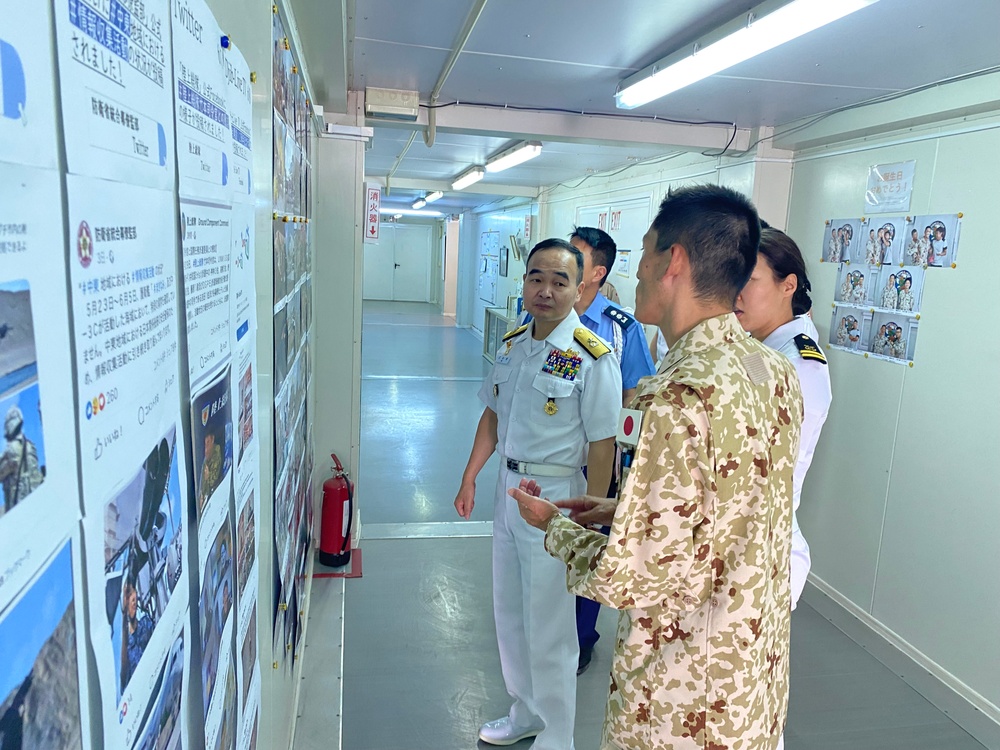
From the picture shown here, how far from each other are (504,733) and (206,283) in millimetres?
2206

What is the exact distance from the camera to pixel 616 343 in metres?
2.89

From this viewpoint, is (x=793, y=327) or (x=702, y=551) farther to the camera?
(x=793, y=327)

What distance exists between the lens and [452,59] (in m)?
2.99

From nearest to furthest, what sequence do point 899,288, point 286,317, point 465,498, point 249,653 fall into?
point 249,653 < point 286,317 < point 465,498 < point 899,288

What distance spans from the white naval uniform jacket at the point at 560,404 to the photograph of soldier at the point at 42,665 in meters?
1.90

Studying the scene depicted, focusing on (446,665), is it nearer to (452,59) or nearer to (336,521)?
(336,521)

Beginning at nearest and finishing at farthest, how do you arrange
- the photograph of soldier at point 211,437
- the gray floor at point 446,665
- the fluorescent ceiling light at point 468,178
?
the photograph of soldier at point 211,437 → the gray floor at point 446,665 → the fluorescent ceiling light at point 468,178

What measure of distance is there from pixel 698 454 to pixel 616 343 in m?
1.69

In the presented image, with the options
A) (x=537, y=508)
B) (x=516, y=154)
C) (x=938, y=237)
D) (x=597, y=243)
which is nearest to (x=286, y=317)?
(x=537, y=508)

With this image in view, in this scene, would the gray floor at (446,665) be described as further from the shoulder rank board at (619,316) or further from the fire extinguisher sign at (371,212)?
the fire extinguisher sign at (371,212)

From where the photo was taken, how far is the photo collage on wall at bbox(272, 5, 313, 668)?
4.91 ft

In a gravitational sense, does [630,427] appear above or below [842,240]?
below

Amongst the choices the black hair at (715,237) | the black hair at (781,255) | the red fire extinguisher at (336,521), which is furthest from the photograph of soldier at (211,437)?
the red fire extinguisher at (336,521)

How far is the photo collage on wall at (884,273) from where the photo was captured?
3105mm
